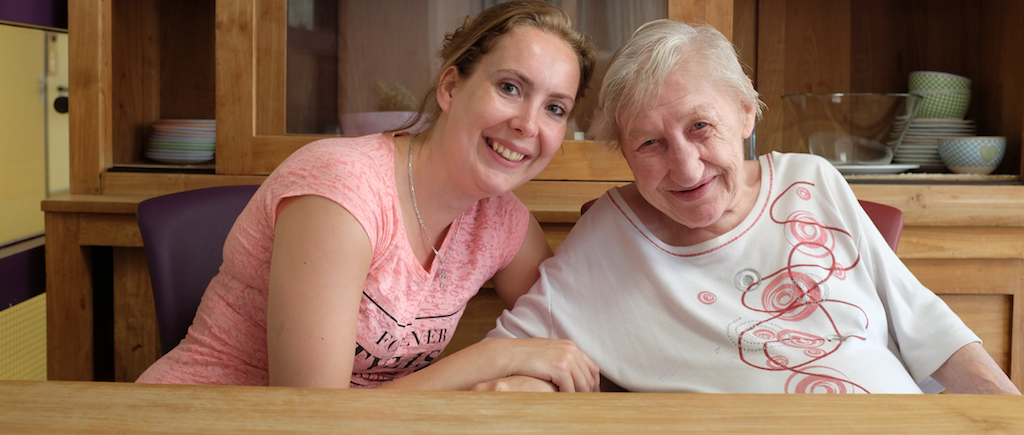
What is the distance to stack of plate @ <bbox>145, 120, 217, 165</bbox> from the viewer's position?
6.14 feet

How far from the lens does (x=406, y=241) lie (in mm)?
1090

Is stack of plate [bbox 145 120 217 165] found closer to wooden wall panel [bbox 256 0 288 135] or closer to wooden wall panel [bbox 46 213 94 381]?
wooden wall panel [bbox 256 0 288 135]

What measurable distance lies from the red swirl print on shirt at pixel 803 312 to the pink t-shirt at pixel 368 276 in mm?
439

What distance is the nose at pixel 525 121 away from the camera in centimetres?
108

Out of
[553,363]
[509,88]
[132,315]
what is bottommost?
[132,315]

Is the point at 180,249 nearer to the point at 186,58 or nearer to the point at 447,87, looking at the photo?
the point at 447,87

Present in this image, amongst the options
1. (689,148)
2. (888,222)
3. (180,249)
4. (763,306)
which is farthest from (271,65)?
(888,222)

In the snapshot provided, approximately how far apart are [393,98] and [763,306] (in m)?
1.18

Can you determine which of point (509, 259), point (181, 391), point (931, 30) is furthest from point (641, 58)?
point (931, 30)

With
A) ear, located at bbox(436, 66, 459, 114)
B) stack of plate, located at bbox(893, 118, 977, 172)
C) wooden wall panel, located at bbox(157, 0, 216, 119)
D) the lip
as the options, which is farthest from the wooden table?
wooden wall panel, located at bbox(157, 0, 216, 119)

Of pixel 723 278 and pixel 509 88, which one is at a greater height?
pixel 509 88

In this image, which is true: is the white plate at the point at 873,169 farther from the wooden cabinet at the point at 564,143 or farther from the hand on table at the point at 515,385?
the hand on table at the point at 515,385

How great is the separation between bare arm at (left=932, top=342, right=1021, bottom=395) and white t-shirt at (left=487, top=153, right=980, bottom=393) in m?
0.02

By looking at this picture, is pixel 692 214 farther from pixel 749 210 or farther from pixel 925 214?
pixel 925 214
